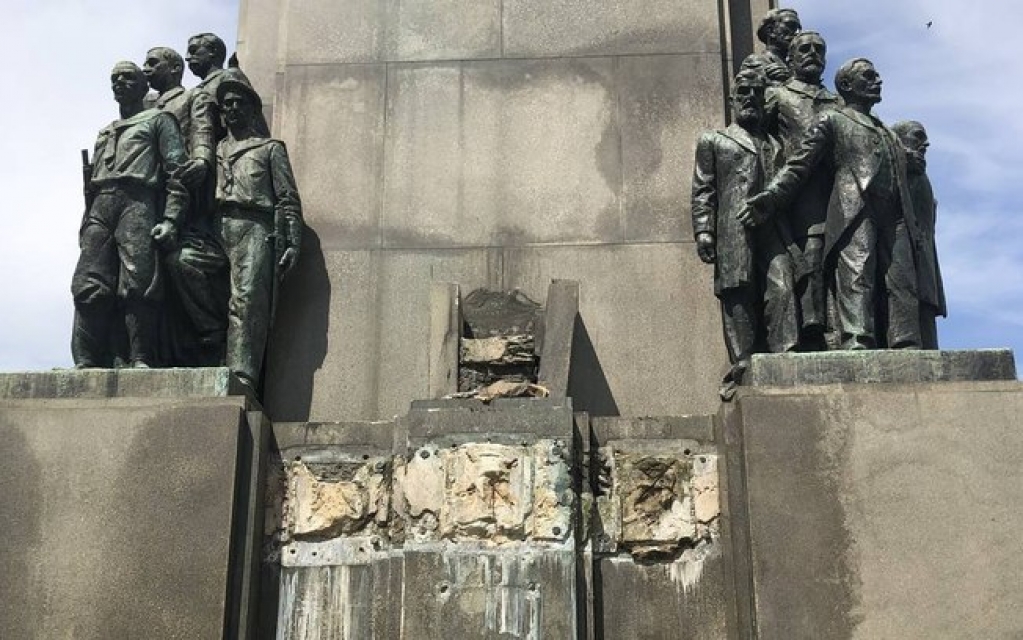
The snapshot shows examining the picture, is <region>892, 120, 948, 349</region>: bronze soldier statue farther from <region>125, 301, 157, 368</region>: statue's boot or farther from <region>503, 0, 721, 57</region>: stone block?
<region>125, 301, 157, 368</region>: statue's boot

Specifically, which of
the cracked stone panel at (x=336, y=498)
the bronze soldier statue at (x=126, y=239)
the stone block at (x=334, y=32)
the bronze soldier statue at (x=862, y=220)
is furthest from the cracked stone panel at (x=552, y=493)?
the stone block at (x=334, y=32)

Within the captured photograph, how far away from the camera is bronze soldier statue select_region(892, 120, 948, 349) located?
27.9ft

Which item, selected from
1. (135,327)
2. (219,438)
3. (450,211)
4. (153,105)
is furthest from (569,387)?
(153,105)

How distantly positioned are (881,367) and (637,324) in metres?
2.00

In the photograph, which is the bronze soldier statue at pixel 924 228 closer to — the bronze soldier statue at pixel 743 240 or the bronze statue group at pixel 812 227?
the bronze statue group at pixel 812 227

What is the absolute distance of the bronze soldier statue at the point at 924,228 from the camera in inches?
335

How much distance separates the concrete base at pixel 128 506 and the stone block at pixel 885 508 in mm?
3092

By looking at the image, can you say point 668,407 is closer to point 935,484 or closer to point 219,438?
point 935,484

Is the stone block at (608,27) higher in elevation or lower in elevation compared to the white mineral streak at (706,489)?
higher

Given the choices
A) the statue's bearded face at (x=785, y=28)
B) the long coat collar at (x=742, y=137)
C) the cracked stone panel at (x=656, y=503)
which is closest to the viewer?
the cracked stone panel at (x=656, y=503)

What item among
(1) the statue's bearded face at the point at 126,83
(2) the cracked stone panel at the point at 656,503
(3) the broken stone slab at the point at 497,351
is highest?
(1) the statue's bearded face at the point at 126,83

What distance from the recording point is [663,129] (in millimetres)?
9742

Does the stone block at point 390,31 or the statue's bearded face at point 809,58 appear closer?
the statue's bearded face at point 809,58

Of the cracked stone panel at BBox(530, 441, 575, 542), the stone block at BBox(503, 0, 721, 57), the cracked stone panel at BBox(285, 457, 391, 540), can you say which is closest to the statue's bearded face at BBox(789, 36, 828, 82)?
the stone block at BBox(503, 0, 721, 57)
